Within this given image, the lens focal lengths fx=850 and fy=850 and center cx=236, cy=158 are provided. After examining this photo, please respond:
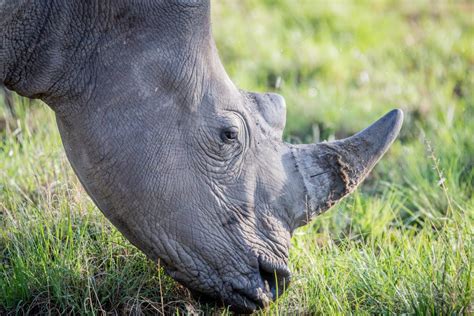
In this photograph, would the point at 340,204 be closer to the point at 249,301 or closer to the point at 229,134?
the point at 249,301

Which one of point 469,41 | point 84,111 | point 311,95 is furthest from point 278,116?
point 469,41

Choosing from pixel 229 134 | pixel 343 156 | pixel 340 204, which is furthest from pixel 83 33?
pixel 340 204

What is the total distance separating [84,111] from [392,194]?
2.50 m

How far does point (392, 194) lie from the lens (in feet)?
17.5

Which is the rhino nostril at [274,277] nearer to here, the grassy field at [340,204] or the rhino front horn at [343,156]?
the grassy field at [340,204]

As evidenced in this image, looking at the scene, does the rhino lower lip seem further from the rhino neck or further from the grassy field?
the rhino neck

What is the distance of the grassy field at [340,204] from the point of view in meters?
3.87

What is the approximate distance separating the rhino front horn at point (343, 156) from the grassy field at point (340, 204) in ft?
0.70

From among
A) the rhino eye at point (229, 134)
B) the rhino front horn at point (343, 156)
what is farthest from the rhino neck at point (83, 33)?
the rhino front horn at point (343, 156)

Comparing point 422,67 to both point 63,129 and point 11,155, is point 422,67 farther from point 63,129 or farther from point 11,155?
point 63,129

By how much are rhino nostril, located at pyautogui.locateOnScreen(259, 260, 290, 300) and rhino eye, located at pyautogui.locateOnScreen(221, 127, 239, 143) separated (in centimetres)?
53

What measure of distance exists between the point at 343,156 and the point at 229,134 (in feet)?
1.90

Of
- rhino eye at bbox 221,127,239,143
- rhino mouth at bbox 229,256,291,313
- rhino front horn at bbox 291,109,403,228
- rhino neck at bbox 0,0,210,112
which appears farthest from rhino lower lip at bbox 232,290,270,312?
rhino neck at bbox 0,0,210,112

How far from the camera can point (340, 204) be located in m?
4.89
